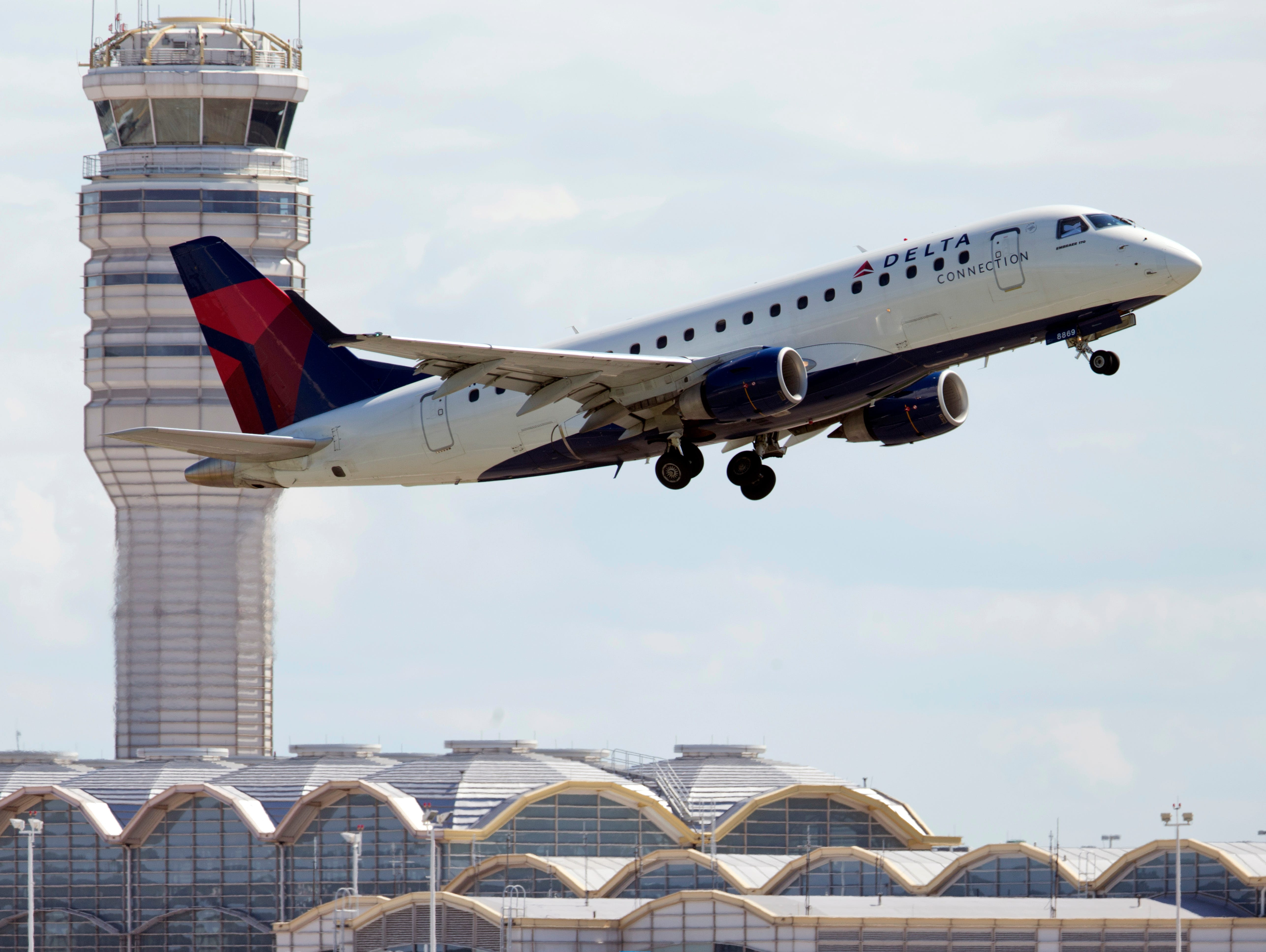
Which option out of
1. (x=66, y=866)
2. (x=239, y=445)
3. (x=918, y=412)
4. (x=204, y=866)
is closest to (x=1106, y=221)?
(x=918, y=412)

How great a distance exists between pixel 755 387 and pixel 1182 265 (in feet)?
41.4

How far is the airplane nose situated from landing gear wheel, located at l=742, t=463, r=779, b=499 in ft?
54.4

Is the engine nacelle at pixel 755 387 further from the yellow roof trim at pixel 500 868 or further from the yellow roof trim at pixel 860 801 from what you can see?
the yellow roof trim at pixel 860 801

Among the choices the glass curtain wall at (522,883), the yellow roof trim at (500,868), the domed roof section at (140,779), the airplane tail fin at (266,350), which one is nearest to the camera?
the airplane tail fin at (266,350)

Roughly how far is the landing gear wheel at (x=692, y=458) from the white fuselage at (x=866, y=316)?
3.27 feet

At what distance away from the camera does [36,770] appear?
18212cm

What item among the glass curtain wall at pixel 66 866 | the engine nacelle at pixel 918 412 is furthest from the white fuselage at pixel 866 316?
the glass curtain wall at pixel 66 866

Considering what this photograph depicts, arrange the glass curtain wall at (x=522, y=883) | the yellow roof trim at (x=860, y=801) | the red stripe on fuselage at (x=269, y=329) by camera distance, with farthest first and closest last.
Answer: the yellow roof trim at (x=860, y=801) → the glass curtain wall at (x=522, y=883) → the red stripe on fuselage at (x=269, y=329)

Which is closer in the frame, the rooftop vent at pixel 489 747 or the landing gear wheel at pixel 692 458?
the landing gear wheel at pixel 692 458

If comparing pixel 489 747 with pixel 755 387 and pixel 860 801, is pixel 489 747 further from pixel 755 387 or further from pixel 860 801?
pixel 755 387

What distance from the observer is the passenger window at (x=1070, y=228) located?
233 feet

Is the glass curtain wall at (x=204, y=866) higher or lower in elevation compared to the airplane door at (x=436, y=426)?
lower

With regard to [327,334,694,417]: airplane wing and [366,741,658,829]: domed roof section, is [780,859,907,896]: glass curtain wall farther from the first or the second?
[327,334,694,417]: airplane wing

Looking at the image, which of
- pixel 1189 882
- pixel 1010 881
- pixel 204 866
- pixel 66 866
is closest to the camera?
pixel 1189 882
